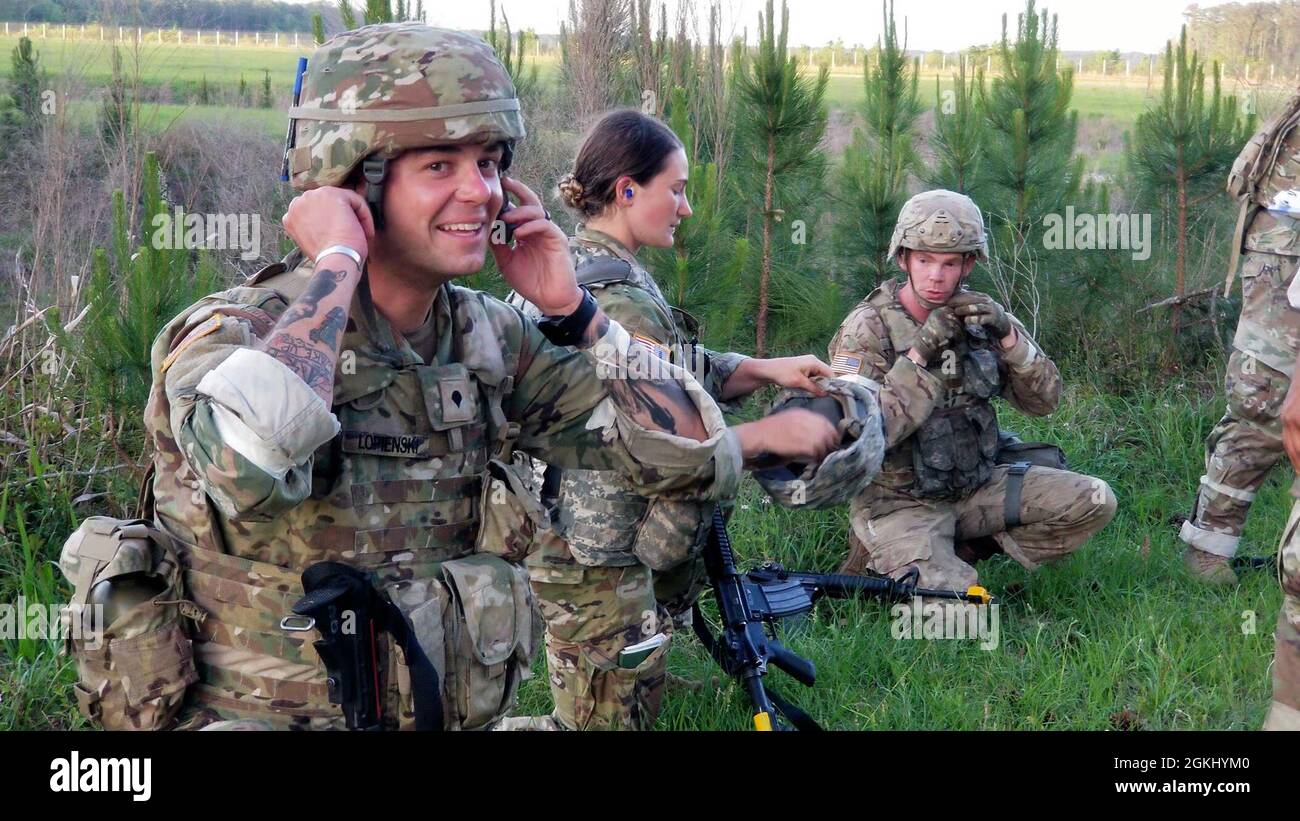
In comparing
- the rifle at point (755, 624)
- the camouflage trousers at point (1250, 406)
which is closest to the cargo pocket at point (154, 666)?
the rifle at point (755, 624)

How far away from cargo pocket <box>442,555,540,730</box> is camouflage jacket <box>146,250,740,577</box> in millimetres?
85

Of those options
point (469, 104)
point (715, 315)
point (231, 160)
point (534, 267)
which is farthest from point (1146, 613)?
point (231, 160)

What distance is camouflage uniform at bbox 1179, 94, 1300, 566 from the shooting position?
4973 mm

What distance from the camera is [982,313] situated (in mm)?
4887

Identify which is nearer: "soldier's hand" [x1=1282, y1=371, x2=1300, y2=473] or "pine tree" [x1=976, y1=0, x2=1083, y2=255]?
"soldier's hand" [x1=1282, y1=371, x2=1300, y2=473]

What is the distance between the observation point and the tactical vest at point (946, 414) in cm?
507

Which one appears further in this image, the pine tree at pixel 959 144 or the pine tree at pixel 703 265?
the pine tree at pixel 959 144

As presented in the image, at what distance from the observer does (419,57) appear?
2395 mm

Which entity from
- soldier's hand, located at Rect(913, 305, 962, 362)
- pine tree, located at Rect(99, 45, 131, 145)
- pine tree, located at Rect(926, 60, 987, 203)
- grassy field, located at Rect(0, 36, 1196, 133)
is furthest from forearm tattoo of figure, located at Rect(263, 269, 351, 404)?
pine tree, located at Rect(926, 60, 987, 203)

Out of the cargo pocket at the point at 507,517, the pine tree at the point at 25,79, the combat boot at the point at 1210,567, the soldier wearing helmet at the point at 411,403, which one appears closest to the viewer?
the soldier wearing helmet at the point at 411,403

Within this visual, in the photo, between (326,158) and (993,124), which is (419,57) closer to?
(326,158)

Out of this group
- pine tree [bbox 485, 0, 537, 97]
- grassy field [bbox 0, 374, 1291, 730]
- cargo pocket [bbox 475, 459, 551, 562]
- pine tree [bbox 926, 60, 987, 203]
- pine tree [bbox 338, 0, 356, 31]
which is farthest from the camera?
pine tree [bbox 926, 60, 987, 203]

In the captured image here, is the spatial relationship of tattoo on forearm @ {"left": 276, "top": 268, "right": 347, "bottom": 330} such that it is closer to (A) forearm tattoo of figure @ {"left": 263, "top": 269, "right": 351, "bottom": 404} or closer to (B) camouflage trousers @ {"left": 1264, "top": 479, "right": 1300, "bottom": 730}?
(A) forearm tattoo of figure @ {"left": 263, "top": 269, "right": 351, "bottom": 404}

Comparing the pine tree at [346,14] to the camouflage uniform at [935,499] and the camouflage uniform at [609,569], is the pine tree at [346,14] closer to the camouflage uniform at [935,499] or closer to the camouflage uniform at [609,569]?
the camouflage uniform at [609,569]
